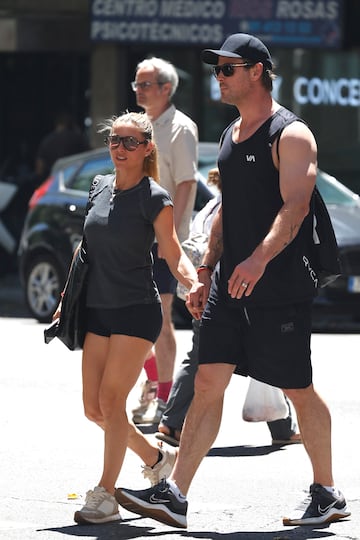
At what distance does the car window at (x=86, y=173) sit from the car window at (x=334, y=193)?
2.01m

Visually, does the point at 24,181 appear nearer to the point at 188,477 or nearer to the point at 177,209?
the point at 177,209

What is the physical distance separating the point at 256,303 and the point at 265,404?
201 cm

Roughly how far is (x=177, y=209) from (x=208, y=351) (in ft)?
8.56

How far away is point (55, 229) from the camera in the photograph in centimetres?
1383

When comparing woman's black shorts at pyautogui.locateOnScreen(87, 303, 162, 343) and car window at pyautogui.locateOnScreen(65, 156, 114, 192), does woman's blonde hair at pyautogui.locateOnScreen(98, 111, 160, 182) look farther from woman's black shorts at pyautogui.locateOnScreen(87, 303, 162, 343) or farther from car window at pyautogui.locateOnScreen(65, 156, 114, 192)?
car window at pyautogui.locateOnScreen(65, 156, 114, 192)

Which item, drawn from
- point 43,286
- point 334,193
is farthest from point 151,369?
point 334,193

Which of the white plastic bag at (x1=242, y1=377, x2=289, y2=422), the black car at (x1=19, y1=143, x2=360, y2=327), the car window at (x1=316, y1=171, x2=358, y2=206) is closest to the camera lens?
the white plastic bag at (x1=242, y1=377, x2=289, y2=422)

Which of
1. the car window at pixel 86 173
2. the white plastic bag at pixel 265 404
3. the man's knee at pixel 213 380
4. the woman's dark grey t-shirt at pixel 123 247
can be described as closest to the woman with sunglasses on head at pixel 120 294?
the woman's dark grey t-shirt at pixel 123 247

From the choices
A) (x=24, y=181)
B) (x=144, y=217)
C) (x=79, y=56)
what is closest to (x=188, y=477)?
(x=144, y=217)

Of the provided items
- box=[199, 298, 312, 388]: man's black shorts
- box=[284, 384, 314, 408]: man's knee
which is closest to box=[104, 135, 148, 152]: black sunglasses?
box=[199, 298, 312, 388]: man's black shorts

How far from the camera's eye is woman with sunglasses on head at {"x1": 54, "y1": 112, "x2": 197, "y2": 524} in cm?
629

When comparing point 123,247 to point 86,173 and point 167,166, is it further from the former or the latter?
point 86,173

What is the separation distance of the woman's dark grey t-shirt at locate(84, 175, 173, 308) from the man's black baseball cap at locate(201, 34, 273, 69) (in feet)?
2.02

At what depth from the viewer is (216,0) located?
18.0 m
